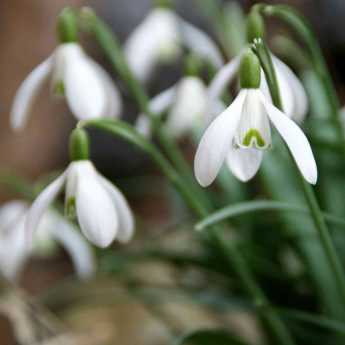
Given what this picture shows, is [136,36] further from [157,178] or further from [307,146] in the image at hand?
[157,178]

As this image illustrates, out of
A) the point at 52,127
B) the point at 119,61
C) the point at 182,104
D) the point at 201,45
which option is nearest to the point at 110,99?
the point at 119,61

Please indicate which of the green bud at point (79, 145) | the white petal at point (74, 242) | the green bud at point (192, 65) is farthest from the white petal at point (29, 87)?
the white petal at point (74, 242)

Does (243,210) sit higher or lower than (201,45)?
lower

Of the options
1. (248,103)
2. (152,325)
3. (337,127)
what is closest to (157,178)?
(152,325)

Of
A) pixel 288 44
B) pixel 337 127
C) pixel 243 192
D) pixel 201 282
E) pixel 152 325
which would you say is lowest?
pixel 152 325

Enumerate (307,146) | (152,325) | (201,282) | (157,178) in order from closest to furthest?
1. (307,146)
2. (201,282)
3. (152,325)
4. (157,178)

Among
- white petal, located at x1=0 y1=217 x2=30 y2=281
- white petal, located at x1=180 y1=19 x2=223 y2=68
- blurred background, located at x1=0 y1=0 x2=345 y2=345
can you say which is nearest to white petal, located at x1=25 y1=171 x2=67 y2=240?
white petal, located at x1=0 y1=217 x2=30 y2=281

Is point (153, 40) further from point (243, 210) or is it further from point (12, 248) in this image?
point (243, 210)
